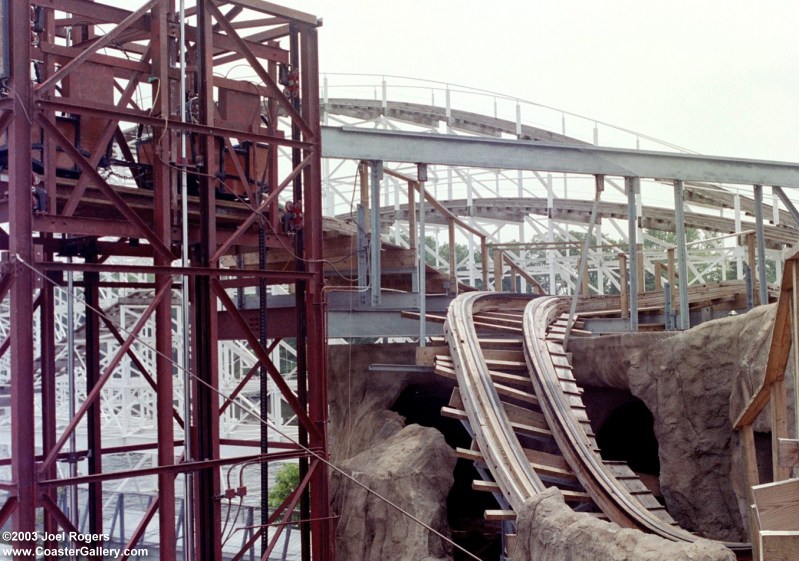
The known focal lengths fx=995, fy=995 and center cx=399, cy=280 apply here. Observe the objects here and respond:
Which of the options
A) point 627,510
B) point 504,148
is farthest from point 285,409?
point 627,510

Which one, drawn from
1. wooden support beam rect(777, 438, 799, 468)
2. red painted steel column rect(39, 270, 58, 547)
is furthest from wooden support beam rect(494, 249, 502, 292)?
wooden support beam rect(777, 438, 799, 468)

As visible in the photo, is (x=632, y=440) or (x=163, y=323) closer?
(x=163, y=323)

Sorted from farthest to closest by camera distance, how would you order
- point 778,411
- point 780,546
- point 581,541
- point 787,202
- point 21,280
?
point 787,202 < point 581,541 < point 21,280 < point 778,411 < point 780,546

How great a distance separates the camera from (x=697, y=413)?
1084 cm

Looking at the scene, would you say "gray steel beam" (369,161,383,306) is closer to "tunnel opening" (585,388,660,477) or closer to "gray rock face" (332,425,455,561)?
"gray rock face" (332,425,455,561)

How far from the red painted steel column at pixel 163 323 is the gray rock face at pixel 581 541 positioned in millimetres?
2883

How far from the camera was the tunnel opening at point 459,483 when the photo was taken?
499 inches

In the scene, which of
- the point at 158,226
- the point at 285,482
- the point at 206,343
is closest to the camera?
the point at 158,226

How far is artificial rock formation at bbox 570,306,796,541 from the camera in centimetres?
1059

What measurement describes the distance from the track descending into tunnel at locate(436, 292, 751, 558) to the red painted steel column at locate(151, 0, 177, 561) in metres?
2.89

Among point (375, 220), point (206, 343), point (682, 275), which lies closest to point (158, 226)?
point (206, 343)

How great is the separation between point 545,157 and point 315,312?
4.27 meters

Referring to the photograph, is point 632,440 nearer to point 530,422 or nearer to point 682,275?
point 682,275

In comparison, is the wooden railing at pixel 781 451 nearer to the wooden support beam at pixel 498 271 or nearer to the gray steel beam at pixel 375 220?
the gray steel beam at pixel 375 220
